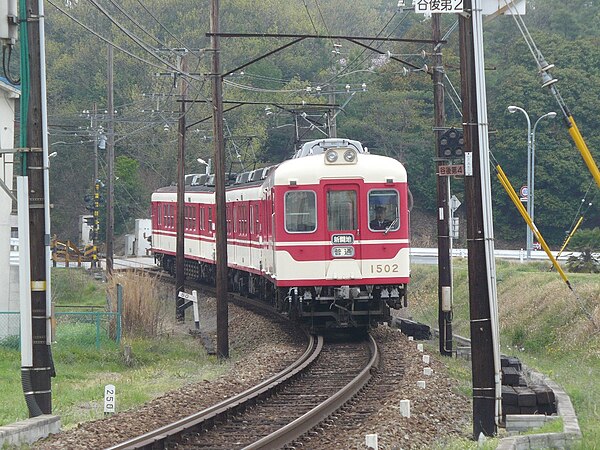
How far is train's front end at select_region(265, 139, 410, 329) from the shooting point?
20516 millimetres

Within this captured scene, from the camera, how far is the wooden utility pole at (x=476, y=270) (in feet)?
39.2

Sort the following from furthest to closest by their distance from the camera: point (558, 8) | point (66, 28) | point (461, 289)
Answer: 1. point (66, 28)
2. point (558, 8)
3. point (461, 289)

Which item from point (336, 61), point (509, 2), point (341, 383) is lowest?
point (341, 383)

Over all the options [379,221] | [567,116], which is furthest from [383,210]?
[567,116]

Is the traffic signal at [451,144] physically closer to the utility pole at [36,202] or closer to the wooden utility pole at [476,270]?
the wooden utility pole at [476,270]

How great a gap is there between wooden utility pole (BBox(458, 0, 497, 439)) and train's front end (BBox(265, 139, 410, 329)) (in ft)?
27.7

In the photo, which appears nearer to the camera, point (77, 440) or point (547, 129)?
point (77, 440)

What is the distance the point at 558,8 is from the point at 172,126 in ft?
76.5

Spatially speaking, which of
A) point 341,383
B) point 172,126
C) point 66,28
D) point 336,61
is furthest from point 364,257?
point 66,28

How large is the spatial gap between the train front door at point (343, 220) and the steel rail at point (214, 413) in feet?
8.68

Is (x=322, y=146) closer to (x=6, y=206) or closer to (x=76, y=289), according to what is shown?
(x=6, y=206)

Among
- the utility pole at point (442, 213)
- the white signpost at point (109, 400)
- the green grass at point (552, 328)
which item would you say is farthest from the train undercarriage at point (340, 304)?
the white signpost at point (109, 400)

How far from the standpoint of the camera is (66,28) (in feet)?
237

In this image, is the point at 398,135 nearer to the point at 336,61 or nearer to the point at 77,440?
the point at 336,61
